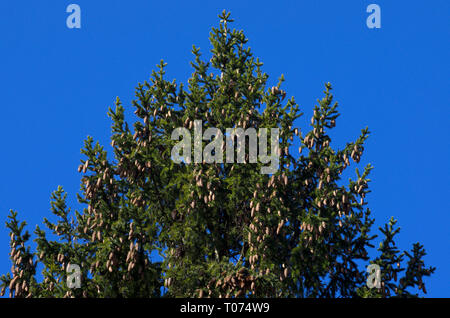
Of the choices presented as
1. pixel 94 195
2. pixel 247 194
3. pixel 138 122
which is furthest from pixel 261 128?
pixel 94 195

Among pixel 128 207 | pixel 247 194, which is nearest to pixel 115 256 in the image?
pixel 128 207

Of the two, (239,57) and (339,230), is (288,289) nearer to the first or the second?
(339,230)

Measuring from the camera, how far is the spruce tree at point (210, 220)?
935 inches

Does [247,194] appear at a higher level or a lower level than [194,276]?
higher

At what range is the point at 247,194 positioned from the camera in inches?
982

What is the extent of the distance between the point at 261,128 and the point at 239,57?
383 cm

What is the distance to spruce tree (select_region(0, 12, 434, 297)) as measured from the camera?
23.8 metres

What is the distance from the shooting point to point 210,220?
25.6 m
